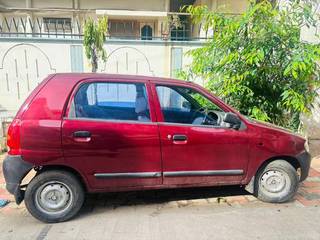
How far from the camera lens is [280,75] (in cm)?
479

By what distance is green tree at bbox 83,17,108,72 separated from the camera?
5923 mm

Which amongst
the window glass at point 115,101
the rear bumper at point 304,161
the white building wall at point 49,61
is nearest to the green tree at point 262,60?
the rear bumper at point 304,161

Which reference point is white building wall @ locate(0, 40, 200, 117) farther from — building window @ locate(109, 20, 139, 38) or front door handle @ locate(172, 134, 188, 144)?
building window @ locate(109, 20, 139, 38)

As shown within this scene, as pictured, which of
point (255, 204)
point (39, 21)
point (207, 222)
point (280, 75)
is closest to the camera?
point (207, 222)

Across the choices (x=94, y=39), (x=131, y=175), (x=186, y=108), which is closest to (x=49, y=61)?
(x=94, y=39)

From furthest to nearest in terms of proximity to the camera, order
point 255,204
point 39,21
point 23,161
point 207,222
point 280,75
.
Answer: point 39,21
point 280,75
point 255,204
point 207,222
point 23,161

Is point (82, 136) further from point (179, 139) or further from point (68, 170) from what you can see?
point (179, 139)

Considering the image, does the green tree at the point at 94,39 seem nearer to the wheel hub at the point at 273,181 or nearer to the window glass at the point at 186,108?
the window glass at the point at 186,108

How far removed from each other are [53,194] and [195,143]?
1.77 metres

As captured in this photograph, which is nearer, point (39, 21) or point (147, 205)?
point (147, 205)

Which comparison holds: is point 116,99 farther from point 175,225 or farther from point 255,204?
point 255,204

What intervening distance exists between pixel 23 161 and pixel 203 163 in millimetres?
2102

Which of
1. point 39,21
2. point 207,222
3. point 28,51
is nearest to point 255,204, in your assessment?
point 207,222

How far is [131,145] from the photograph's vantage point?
3.46m
